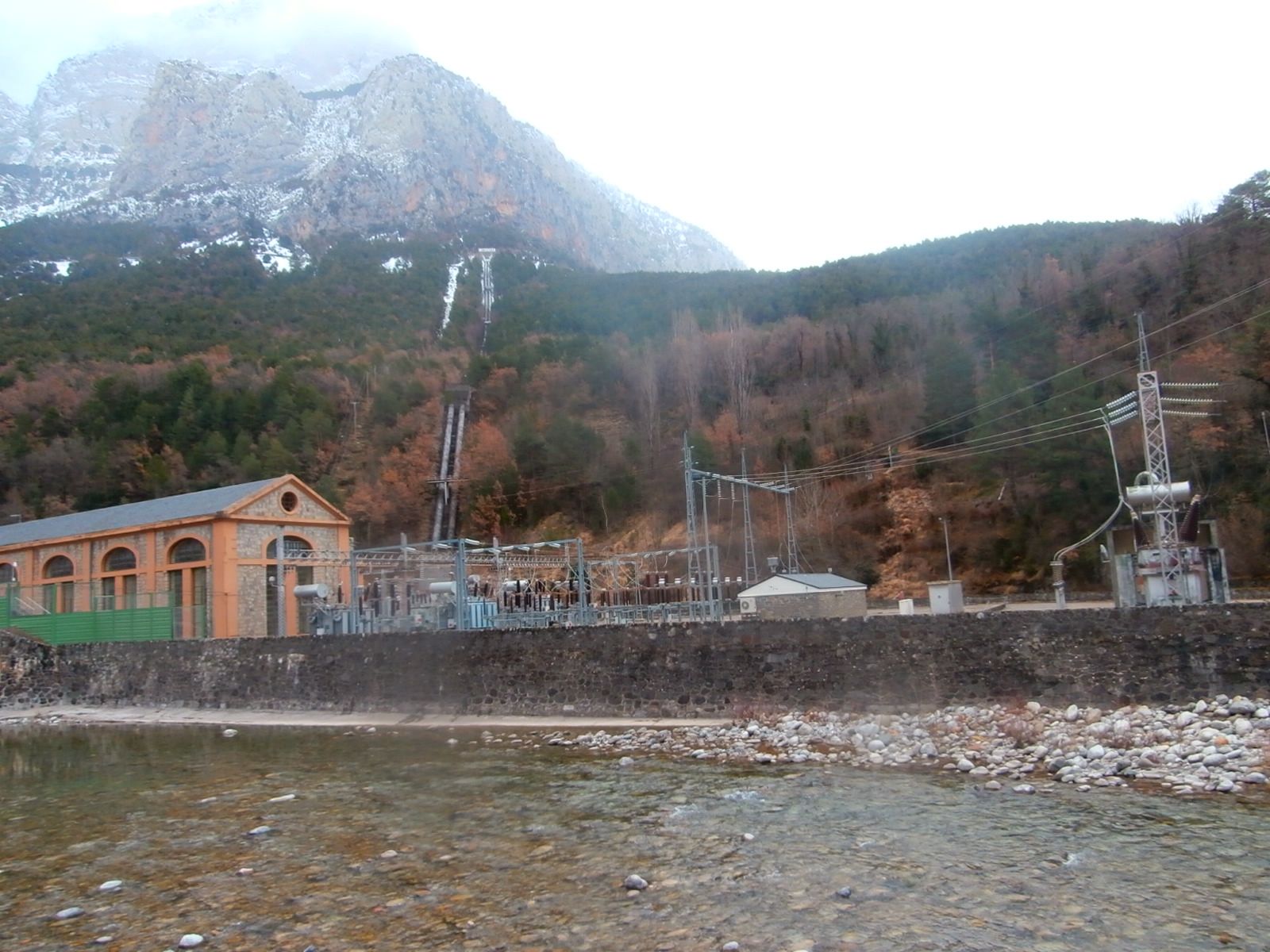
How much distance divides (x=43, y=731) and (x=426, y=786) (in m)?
17.9

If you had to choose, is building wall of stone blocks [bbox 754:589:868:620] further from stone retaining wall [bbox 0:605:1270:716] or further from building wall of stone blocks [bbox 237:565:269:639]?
building wall of stone blocks [bbox 237:565:269:639]

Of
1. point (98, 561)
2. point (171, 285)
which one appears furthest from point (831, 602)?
point (171, 285)

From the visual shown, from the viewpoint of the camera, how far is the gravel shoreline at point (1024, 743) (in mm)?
11664

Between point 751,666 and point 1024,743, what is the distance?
5.59 metres

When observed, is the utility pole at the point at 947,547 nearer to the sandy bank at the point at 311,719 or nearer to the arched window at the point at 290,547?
the sandy bank at the point at 311,719

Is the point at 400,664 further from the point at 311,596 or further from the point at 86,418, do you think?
the point at 86,418

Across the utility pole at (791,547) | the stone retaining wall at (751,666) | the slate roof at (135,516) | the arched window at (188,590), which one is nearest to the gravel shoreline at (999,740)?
the stone retaining wall at (751,666)

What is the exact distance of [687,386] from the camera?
61656mm

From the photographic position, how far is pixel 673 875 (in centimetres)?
870

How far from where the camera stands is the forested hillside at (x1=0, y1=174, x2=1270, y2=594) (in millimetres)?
39406

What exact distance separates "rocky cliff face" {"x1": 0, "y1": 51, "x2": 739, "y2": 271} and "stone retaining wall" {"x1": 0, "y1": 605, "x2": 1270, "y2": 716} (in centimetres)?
9133

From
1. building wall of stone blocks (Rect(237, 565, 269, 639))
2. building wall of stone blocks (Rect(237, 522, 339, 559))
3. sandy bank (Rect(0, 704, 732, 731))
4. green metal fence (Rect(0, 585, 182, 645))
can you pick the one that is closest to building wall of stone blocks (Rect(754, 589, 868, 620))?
sandy bank (Rect(0, 704, 732, 731))

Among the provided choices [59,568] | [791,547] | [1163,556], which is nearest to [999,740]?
[1163,556]

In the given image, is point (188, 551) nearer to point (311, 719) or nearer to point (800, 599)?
point (311, 719)
